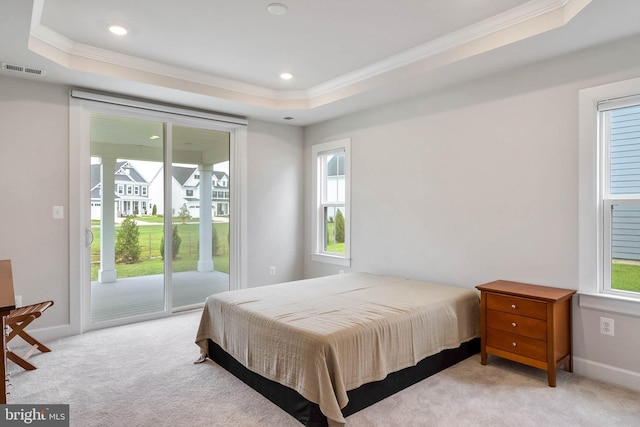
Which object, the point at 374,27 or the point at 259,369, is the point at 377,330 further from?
the point at 374,27

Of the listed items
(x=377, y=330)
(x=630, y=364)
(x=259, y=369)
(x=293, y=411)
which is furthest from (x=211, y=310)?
(x=630, y=364)

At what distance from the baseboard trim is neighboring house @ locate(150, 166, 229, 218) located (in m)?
3.96

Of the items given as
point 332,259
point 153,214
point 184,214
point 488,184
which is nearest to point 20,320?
point 153,214

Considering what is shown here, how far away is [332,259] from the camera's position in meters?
4.94

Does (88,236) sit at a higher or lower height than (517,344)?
higher

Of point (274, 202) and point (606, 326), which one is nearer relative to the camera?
point (606, 326)

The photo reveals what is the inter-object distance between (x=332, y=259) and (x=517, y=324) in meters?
2.59

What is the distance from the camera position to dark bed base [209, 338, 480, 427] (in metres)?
2.14

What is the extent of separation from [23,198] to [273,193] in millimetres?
2714

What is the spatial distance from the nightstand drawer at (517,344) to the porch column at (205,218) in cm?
331

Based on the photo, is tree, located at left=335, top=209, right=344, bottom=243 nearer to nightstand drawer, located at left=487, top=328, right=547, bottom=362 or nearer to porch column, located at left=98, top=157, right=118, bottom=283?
nightstand drawer, located at left=487, top=328, right=547, bottom=362

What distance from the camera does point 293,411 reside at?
221 cm

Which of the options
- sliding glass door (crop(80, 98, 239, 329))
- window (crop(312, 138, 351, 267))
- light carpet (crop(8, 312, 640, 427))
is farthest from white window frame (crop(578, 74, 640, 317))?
sliding glass door (crop(80, 98, 239, 329))

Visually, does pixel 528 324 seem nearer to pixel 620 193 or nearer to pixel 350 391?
A: pixel 620 193
